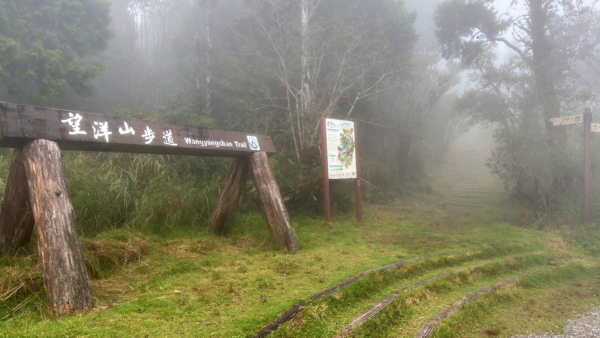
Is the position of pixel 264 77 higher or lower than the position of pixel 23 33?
lower

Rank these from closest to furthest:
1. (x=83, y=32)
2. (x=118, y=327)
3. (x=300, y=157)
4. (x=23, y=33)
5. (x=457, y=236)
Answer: (x=118, y=327), (x=457, y=236), (x=300, y=157), (x=23, y=33), (x=83, y=32)

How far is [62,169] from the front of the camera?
139 inches

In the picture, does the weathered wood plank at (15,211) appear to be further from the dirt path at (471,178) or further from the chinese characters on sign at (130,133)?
the dirt path at (471,178)

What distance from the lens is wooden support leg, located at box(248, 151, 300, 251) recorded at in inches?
215

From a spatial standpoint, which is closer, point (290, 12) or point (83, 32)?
point (290, 12)

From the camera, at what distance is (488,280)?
201 inches

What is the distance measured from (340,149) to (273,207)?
2881 mm

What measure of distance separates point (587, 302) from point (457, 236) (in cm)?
279

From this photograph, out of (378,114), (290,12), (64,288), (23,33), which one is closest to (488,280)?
(64,288)

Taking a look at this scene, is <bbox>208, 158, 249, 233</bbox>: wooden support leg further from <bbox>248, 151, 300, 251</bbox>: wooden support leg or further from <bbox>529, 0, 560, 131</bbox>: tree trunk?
<bbox>529, 0, 560, 131</bbox>: tree trunk

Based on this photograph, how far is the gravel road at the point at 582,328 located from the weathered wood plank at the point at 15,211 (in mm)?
4708

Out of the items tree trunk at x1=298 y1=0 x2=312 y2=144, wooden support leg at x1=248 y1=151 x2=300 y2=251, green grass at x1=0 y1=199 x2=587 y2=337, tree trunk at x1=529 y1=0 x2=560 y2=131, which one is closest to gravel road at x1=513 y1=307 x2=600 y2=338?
green grass at x1=0 y1=199 x2=587 y2=337

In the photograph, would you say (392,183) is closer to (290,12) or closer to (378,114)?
(378,114)

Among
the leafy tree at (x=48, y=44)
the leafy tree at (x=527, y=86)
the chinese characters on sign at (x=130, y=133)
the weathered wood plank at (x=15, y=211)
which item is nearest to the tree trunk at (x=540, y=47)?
the leafy tree at (x=527, y=86)
